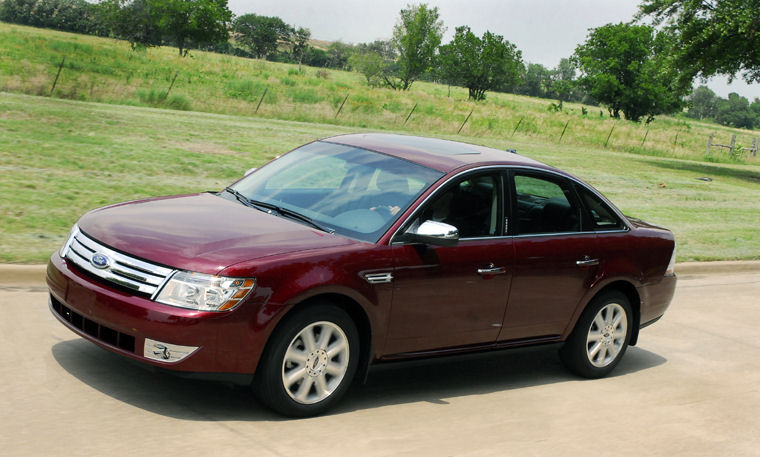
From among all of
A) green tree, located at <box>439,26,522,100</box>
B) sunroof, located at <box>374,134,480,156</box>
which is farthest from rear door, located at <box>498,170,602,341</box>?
green tree, located at <box>439,26,522,100</box>

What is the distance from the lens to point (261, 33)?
14425 cm

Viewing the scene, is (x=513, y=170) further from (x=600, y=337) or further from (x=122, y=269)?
(x=122, y=269)

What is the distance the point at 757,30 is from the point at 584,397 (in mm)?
27662

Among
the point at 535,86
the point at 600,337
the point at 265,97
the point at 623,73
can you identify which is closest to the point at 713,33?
the point at 265,97

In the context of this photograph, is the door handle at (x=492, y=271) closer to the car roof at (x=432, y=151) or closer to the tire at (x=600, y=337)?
the car roof at (x=432, y=151)

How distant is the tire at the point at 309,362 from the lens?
5.16 m

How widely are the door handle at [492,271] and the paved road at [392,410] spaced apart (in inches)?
30.7

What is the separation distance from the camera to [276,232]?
5.54 meters

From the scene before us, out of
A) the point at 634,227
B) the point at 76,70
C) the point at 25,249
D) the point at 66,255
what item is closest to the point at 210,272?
the point at 66,255

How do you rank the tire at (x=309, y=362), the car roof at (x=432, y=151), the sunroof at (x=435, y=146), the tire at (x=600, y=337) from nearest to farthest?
the tire at (x=309, y=362), the car roof at (x=432, y=151), the sunroof at (x=435, y=146), the tire at (x=600, y=337)

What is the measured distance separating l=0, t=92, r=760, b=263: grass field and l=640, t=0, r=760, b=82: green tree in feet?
17.3

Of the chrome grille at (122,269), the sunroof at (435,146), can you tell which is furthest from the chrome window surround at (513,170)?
the chrome grille at (122,269)

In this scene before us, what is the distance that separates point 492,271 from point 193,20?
86168mm

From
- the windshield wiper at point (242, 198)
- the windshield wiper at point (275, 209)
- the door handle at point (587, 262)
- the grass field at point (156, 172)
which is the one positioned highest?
the windshield wiper at point (275, 209)
